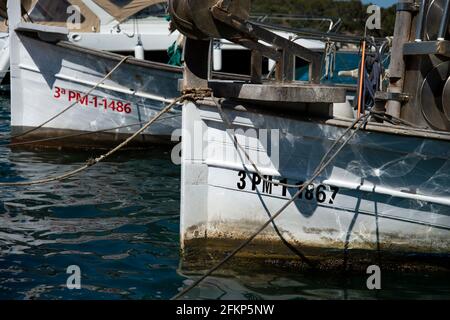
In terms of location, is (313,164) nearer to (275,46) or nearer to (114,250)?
(275,46)

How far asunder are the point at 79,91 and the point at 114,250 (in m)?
5.54

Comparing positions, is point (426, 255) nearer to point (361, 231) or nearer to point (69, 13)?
point (361, 231)

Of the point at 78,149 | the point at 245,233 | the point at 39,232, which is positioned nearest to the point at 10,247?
the point at 39,232

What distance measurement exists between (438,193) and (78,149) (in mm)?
7591

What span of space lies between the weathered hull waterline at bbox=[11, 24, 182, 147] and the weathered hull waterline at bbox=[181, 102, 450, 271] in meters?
5.46

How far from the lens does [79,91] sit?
1189 centimetres

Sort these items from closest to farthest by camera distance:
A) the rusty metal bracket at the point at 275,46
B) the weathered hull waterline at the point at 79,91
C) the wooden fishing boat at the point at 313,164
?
1. the rusty metal bracket at the point at 275,46
2. the wooden fishing boat at the point at 313,164
3. the weathered hull waterline at the point at 79,91

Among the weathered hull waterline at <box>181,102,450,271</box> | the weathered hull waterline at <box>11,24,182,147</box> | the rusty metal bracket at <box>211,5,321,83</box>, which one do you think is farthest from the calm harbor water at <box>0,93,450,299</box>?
the rusty metal bracket at <box>211,5,321,83</box>

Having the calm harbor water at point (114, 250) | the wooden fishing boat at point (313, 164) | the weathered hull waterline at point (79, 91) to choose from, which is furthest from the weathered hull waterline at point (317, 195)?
the weathered hull waterline at point (79, 91)

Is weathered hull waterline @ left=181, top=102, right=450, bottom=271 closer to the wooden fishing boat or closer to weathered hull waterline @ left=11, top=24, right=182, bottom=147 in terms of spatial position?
the wooden fishing boat

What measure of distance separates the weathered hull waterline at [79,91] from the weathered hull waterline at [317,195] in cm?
546

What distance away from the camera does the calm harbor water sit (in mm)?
5930

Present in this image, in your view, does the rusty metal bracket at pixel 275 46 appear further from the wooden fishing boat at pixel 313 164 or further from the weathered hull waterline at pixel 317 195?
the weathered hull waterline at pixel 317 195

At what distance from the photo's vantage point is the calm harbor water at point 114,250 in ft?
19.5
